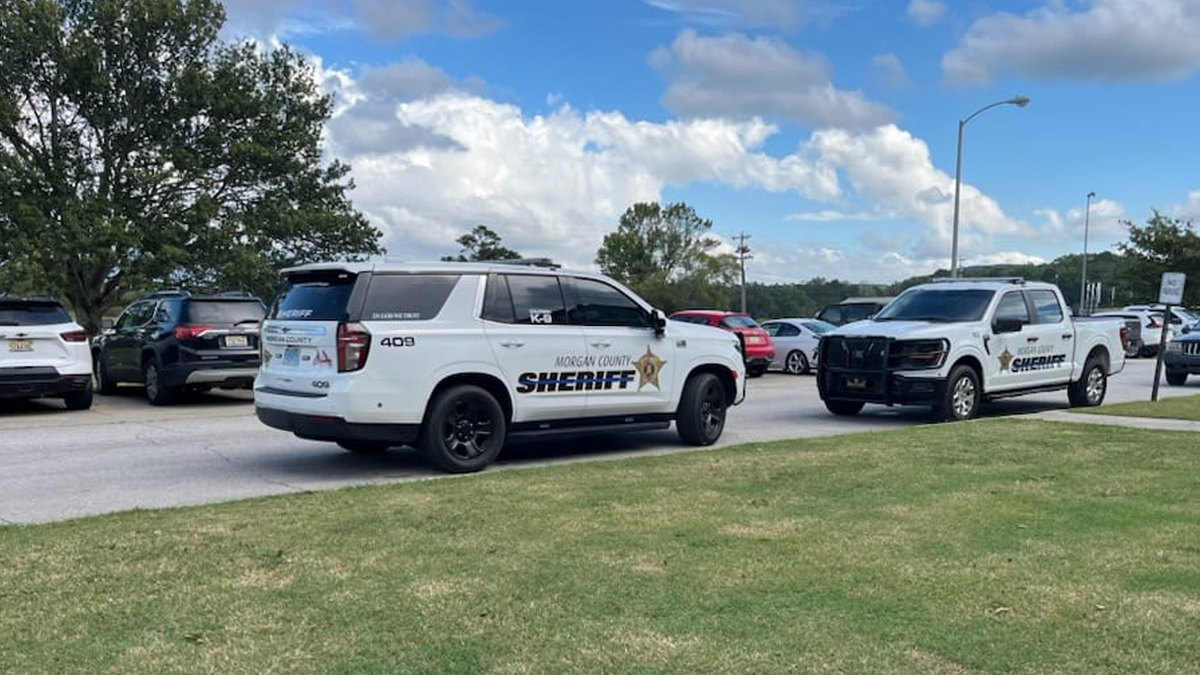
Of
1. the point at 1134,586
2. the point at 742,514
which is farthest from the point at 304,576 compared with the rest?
the point at 1134,586

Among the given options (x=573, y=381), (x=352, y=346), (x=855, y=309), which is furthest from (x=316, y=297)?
(x=855, y=309)

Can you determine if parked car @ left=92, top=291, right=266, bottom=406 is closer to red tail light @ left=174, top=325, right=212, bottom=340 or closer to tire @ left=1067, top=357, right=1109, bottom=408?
red tail light @ left=174, top=325, right=212, bottom=340

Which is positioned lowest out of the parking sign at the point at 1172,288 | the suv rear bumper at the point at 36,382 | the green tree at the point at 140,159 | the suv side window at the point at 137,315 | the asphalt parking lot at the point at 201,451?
the asphalt parking lot at the point at 201,451

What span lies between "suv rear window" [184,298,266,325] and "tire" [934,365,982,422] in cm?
1037

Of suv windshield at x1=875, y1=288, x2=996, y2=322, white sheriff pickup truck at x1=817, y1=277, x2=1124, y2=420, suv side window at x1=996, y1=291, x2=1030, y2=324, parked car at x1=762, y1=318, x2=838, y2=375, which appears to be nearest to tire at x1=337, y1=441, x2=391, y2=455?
white sheriff pickup truck at x1=817, y1=277, x2=1124, y2=420

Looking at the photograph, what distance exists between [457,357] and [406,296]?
0.70 metres

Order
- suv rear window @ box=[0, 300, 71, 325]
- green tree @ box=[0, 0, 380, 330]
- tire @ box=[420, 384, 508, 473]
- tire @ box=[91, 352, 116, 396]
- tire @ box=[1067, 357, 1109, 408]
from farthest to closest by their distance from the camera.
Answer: green tree @ box=[0, 0, 380, 330], tire @ box=[91, 352, 116, 396], tire @ box=[1067, 357, 1109, 408], suv rear window @ box=[0, 300, 71, 325], tire @ box=[420, 384, 508, 473]

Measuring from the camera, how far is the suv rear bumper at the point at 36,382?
44.1 feet

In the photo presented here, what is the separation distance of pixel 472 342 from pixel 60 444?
5272 mm

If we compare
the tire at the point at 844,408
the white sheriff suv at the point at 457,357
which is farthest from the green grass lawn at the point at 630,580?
the tire at the point at 844,408

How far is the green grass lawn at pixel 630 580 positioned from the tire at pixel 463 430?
0.86m

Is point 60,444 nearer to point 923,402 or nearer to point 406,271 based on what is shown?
point 406,271

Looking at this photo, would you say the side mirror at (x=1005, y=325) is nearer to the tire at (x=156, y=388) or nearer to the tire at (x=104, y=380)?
the tire at (x=156, y=388)

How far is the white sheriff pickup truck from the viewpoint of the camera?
1327cm
